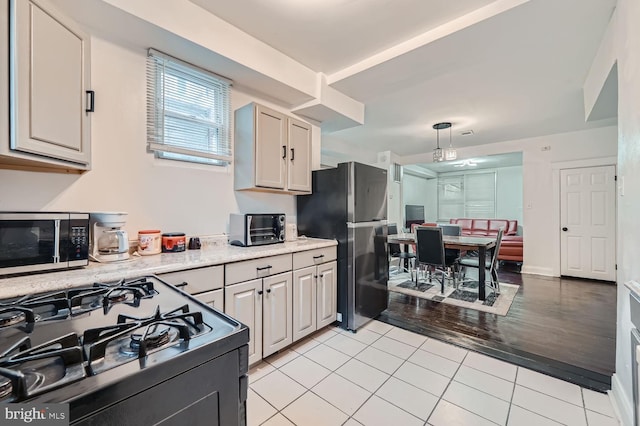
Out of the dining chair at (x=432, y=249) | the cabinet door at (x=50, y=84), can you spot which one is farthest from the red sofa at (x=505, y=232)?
the cabinet door at (x=50, y=84)

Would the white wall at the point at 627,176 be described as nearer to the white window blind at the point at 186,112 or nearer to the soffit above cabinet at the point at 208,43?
the soffit above cabinet at the point at 208,43

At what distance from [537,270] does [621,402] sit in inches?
161

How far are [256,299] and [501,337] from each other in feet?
7.38

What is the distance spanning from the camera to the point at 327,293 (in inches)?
102

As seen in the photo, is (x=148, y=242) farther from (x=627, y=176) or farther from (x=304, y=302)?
→ (x=627, y=176)

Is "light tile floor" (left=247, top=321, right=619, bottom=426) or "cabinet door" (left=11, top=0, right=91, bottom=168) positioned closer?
"cabinet door" (left=11, top=0, right=91, bottom=168)

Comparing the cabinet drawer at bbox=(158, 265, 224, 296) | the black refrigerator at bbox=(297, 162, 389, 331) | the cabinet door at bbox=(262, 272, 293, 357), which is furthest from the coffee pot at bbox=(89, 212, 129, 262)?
the black refrigerator at bbox=(297, 162, 389, 331)

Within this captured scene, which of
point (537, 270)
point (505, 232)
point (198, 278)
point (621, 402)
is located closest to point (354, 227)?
point (198, 278)

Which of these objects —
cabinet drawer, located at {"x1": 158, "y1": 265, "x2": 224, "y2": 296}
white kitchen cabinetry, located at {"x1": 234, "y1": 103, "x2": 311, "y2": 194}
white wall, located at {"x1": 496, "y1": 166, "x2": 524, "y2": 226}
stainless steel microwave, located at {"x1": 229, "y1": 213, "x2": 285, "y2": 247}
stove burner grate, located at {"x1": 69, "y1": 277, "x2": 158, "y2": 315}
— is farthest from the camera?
white wall, located at {"x1": 496, "y1": 166, "x2": 524, "y2": 226}

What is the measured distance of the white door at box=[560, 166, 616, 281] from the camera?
4.34 m

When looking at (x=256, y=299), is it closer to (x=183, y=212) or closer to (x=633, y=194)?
(x=183, y=212)

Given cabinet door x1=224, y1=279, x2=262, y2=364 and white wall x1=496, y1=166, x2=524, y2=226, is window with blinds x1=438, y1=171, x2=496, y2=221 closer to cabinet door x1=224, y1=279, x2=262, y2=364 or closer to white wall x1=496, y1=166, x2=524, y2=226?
white wall x1=496, y1=166, x2=524, y2=226

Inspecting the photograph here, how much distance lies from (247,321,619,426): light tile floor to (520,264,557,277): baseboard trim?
12.4 feet

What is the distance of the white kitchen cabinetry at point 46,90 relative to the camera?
46.7 inches
